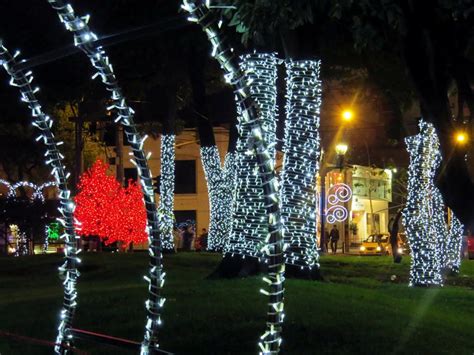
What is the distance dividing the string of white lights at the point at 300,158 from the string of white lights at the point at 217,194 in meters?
11.9

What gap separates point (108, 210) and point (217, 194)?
6983 millimetres

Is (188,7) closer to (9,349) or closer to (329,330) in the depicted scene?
(329,330)

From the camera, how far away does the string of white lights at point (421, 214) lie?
17.0 m

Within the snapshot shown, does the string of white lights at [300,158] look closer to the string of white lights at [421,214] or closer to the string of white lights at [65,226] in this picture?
the string of white lights at [421,214]

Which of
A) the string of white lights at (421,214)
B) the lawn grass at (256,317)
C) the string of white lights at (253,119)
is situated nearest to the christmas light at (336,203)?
the string of white lights at (421,214)

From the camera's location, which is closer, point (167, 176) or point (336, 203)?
point (167, 176)

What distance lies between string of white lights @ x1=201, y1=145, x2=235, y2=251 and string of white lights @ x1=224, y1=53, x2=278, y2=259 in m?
11.6

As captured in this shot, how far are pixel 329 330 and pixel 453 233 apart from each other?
12866 millimetres

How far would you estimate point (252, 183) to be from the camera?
14188 mm

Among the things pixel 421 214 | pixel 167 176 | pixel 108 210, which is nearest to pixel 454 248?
pixel 421 214

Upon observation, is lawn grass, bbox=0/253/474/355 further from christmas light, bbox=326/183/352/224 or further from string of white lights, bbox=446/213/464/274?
christmas light, bbox=326/183/352/224

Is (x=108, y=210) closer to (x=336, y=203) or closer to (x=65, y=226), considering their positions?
(x=336, y=203)

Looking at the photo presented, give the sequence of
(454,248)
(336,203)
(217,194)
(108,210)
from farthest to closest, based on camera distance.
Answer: (336,203), (108,210), (217,194), (454,248)

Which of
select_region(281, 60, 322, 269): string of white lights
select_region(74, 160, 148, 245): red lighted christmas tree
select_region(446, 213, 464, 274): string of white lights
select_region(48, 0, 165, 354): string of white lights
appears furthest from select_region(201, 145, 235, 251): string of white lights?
select_region(48, 0, 165, 354): string of white lights
